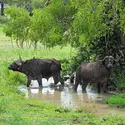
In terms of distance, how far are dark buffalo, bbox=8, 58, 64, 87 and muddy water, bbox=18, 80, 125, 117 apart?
42cm

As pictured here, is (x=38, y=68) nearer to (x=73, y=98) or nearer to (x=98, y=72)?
(x=98, y=72)

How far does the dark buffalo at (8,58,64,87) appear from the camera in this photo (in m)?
17.7

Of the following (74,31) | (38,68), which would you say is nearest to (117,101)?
(74,31)

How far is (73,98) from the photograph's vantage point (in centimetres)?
1518

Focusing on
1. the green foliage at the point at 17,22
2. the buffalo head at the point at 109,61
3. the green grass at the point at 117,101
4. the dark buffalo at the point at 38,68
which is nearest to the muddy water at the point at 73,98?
the green grass at the point at 117,101

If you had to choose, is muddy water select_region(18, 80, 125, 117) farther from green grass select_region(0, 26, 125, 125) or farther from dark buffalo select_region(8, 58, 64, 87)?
green grass select_region(0, 26, 125, 125)

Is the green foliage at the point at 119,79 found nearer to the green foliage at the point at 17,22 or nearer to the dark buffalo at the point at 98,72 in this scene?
the dark buffalo at the point at 98,72

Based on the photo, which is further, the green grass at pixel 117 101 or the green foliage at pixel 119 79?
the green foliage at pixel 119 79

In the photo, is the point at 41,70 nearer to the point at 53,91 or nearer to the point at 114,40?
the point at 53,91

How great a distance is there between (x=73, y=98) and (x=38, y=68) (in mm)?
2974

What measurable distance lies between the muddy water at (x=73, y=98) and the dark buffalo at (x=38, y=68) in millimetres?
417

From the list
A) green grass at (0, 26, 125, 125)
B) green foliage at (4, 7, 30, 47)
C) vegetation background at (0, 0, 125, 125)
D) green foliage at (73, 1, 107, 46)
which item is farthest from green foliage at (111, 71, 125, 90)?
green grass at (0, 26, 125, 125)

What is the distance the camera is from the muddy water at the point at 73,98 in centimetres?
1286

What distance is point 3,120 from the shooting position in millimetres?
9883
